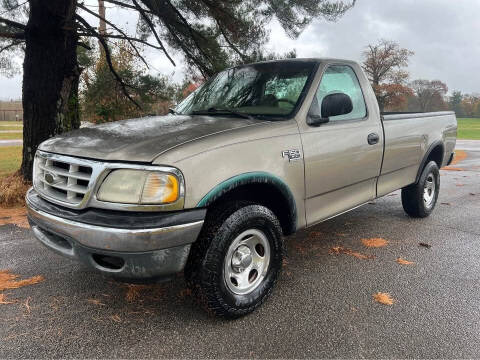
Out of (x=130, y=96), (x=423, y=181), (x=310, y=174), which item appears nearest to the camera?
(x=310, y=174)

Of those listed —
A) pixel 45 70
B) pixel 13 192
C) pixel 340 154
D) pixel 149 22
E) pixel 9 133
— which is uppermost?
pixel 149 22

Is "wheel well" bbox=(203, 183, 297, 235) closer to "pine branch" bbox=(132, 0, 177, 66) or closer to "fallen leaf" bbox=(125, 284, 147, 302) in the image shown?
"fallen leaf" bbox=(125, 284, 147, 302)

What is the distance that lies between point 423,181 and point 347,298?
104 inches

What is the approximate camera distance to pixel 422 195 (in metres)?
5.09

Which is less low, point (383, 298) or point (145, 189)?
point (145, 189)

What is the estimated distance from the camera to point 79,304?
292 cm

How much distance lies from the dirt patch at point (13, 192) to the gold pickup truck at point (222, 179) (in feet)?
11.5

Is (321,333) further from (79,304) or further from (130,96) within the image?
(130,96)

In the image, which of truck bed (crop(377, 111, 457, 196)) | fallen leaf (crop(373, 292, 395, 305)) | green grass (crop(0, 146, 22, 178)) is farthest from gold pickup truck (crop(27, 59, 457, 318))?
green grass (crop(0, 146, 22, 178))

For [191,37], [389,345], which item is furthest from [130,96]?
[389,345]

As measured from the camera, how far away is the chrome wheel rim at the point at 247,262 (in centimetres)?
267

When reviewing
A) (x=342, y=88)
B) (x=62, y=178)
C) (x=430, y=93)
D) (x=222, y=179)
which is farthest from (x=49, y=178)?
(x=430, y=93)

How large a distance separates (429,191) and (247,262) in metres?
3.66

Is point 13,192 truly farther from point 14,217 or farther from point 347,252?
point 347,252
